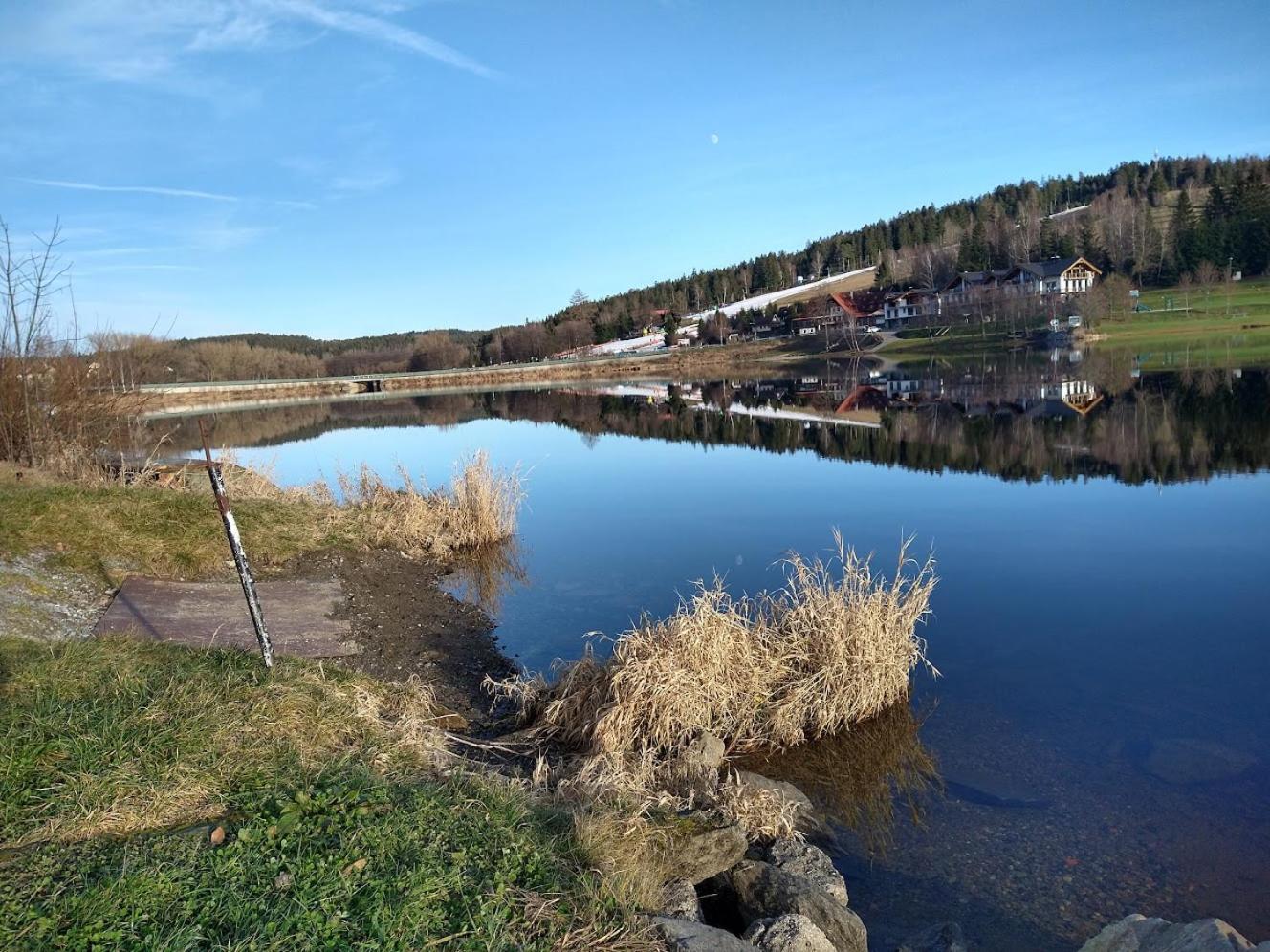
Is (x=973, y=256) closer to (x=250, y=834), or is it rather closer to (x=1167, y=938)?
(x=1167, y=938)

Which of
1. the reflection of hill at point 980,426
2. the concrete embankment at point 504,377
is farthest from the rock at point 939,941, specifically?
the concrete embankment at point 504,377

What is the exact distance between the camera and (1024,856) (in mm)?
6359

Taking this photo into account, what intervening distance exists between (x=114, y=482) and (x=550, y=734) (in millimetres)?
10933

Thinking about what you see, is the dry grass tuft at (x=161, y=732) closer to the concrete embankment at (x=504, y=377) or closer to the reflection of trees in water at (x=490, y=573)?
the reflection of trees in water at (x=490, y=573)

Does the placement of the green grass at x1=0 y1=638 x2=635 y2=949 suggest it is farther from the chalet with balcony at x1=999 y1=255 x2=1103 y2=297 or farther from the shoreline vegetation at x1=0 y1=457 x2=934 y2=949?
the chalet with balcony at x1=999 y1=255 x2=1103 y2=297

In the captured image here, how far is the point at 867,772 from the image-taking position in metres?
8.00

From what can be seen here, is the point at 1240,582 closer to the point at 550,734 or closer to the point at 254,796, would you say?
the point at 550,734

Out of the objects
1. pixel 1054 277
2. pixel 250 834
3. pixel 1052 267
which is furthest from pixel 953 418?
pixel 1052 267

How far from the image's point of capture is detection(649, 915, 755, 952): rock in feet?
13.4

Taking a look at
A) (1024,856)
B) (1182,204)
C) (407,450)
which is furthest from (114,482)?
(1182,204)

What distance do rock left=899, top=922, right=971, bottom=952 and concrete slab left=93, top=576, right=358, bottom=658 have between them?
244 inches

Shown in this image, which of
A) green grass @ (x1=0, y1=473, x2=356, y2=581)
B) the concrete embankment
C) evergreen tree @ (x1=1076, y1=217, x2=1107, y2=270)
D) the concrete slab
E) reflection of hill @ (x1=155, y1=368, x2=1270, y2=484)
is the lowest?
reflection of hill @ (x1=155, y1=368, x2=1270, y2=484)

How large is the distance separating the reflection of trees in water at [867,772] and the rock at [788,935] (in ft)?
7.27

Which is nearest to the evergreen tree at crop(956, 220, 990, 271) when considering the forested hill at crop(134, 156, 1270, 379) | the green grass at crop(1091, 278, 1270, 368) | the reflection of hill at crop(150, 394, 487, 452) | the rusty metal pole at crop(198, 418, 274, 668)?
the forested hill at crop(134, 156, 1270, 379)
